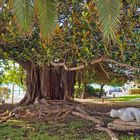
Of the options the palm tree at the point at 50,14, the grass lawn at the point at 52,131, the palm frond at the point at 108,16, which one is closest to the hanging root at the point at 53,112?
the grass lawn at the point at 52,131

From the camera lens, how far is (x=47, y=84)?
12070 millimetres

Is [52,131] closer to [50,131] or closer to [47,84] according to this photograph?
[50,131]

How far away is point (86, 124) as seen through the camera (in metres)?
8.44

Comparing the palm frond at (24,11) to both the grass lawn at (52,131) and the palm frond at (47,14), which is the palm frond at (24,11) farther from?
the grass lawn at (52,131)

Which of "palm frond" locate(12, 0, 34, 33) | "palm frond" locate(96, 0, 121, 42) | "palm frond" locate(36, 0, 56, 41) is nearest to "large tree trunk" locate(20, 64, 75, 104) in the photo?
"palm frond" locate(36, 0, 56, 41)

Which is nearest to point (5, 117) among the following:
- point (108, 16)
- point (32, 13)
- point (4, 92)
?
point (32, 13)

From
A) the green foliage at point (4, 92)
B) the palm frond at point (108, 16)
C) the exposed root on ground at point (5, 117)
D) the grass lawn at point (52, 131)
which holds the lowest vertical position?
the grass lawn at point (52, 131)

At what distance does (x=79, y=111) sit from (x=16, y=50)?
9.61 feet

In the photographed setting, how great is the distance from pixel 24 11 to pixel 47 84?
281 inches

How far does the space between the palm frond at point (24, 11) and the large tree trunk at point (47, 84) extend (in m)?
6.66

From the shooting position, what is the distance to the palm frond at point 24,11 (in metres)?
5.05

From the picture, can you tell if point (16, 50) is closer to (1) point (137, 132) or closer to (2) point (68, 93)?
(2) point (68, 93)

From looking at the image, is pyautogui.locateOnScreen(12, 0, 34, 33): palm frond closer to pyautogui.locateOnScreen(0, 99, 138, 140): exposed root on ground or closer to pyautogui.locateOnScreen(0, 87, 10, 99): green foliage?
pyautogui.locateOnScreen(0, 99, 138, 140): exposed root on ground

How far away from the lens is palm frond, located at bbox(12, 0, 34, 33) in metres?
5.05
